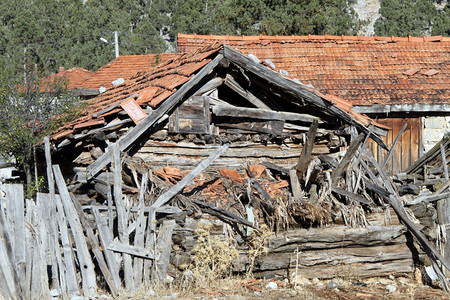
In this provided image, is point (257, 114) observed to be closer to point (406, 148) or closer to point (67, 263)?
point (67, 263)

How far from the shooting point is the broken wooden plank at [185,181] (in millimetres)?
7620

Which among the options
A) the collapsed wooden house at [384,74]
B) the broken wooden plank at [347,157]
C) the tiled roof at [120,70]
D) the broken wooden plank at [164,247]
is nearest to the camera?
the broken wooden plank at [164,247]

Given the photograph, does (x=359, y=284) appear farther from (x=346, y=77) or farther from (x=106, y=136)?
(x=346, y=77)

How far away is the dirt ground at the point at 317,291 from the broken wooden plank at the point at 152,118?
5.91ft

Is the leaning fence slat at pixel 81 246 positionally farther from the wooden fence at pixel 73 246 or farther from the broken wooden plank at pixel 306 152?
the broken wooden plank at pixel 306 152

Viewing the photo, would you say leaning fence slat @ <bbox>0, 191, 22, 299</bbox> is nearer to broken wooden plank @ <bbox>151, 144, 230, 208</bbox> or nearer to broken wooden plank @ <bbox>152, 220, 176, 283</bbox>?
broken wooden plank @ <bbox>152, 220, 176, 283</bbox>

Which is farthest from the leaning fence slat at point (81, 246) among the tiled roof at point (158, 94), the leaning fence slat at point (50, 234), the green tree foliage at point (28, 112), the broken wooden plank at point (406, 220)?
the broken wooden plank at point (406, 220)

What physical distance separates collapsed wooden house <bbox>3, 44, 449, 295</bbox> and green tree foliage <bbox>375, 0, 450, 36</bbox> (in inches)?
1120

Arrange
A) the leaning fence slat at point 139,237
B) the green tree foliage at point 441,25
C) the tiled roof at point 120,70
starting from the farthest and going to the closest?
the green tree foliage at point 441,25
the tiled roof at point 120,70
the leaning fence slat at point 139,237

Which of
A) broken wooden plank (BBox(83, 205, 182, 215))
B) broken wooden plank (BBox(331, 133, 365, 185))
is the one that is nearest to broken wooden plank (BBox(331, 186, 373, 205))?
broken wooden plank (BBox(331, 133, 365, 185))

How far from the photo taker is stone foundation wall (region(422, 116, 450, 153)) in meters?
13.6

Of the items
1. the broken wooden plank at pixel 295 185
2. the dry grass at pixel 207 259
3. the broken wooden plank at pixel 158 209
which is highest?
the broken wooden plank at pixel 295 185

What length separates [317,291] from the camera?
303 inches

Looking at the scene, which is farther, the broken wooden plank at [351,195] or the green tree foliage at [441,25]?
the green tree foliage at [441,25]
